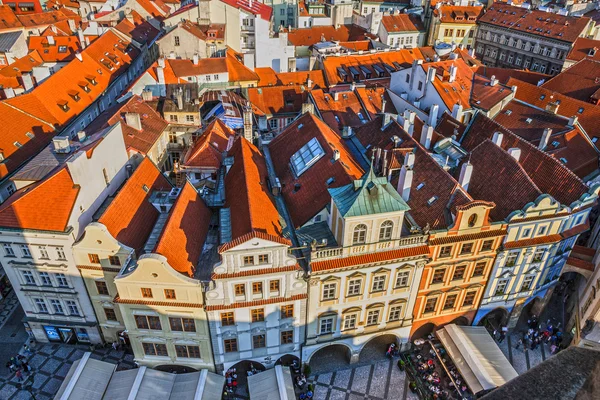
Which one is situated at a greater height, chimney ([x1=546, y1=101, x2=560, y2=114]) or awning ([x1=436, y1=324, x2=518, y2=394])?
chimney ([x1=546, y1=101, x2=560, y2=114])

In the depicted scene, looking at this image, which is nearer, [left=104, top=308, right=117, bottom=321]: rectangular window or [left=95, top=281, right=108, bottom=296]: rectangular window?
[left=95, top=281, right=108, bottom=296]: rectangular window

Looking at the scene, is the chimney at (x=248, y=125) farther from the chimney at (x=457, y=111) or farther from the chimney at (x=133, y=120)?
the chimney at (x=457, y=111)

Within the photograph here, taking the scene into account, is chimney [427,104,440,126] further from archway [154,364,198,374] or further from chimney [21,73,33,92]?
chimney [21,73,33,92]

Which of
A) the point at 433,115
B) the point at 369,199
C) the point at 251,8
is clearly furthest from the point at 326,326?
the point at 251,8

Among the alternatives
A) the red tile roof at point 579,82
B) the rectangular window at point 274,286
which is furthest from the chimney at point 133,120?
the red tile roof at point 579,82

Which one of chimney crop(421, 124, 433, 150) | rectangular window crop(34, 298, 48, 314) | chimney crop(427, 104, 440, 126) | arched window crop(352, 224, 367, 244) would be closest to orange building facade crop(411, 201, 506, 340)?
arched window crop(352, 224, 367, 244)

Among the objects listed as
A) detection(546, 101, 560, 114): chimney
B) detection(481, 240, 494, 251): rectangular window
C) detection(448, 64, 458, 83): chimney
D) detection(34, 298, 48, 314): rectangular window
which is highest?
detection(448, 64, 458, 83): chimney
